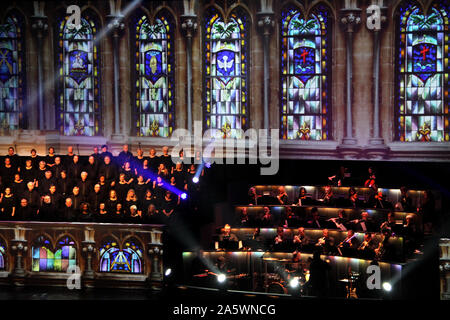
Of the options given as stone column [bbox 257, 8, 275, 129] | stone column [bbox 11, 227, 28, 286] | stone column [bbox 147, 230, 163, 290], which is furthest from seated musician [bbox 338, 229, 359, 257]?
stone column [bbox 11, 227, 28, 286]

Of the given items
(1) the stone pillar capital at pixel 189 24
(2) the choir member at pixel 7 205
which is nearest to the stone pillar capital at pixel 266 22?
(1) the stone pillar capital at pixel 189 24

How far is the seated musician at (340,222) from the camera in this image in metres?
14.1

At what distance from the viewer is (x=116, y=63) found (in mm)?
18016

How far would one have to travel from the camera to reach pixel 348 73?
17031mm

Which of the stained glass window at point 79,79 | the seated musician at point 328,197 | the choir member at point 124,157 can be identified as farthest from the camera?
the stained glass window at point 79,79

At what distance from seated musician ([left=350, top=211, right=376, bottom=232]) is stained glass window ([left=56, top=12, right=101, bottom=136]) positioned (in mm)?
7100

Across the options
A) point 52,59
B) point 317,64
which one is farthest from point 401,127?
point 52,59

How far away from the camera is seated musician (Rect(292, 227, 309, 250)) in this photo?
13.6 m

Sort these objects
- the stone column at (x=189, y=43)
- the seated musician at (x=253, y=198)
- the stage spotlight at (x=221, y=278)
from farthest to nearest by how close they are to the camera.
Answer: the stone column at (x=189, y=43) → the seated musician at (x=253, y=198) → the stage spotlight at (x=221, y=278)

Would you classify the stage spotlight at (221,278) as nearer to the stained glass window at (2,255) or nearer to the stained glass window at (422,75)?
the stained glass window at (2,255)

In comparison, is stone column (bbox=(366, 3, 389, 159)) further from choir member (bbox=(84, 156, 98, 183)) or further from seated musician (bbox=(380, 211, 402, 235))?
choir member (bbox=(84, 156, 98, 183))

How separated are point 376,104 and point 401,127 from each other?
78 centimetres

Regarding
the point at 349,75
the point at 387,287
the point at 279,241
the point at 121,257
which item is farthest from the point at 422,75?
the point at 121,257

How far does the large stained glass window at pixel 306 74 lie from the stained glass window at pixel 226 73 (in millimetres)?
908
